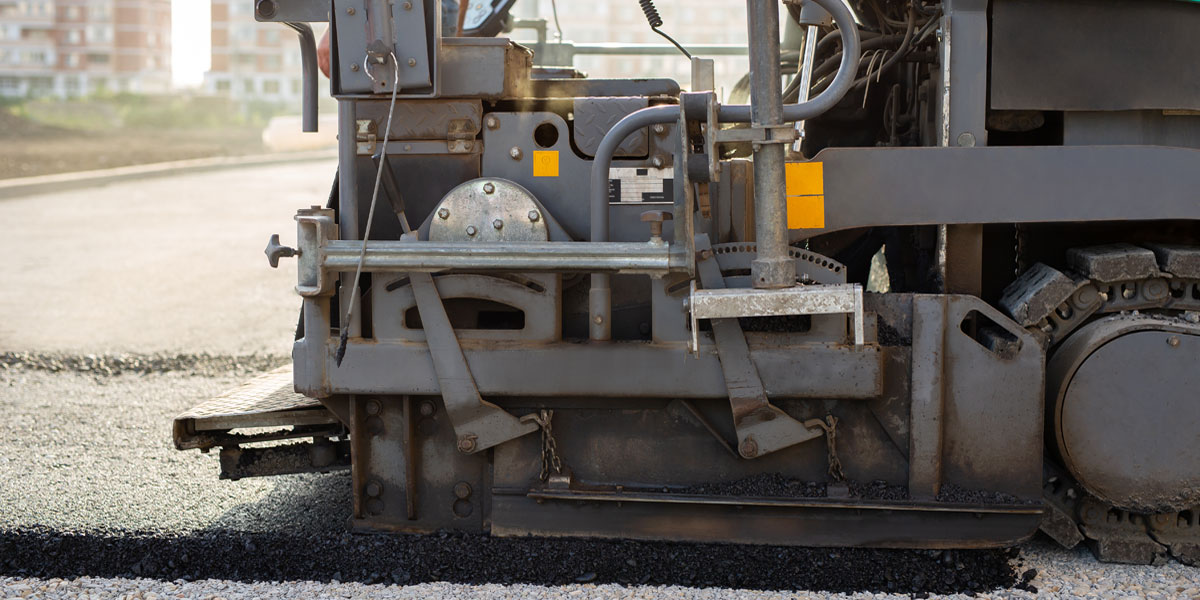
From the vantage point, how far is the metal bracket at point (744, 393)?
11.3 feet

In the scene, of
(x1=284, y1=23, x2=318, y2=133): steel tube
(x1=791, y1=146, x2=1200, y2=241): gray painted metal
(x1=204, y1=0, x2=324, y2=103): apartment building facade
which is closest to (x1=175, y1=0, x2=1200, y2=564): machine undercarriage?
(x1=791, y1=146, x2=1200, y2=241): gray painted metal

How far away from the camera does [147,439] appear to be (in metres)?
5.35

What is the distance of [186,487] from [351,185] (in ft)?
5.55

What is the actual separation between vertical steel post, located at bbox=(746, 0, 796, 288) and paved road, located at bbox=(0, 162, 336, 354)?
5213mm

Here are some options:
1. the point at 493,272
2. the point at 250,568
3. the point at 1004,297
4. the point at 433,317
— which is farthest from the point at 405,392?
the point at 1004,297

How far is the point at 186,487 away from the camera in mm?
4602

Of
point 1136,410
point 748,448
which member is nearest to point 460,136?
point 748,448

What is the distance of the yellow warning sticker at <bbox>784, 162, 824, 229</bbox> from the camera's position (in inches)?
138

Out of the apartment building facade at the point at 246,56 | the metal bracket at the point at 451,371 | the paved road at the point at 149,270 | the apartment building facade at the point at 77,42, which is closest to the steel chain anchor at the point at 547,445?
the metal bracket at the point at 451,371

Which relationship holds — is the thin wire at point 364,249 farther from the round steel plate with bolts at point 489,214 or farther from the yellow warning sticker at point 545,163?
the yellow warning sticker at point 545,163

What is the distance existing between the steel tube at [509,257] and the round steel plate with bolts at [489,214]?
7.9 inches

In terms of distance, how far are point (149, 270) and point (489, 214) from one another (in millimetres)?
9192

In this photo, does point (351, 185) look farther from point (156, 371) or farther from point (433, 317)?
point (156, 371)

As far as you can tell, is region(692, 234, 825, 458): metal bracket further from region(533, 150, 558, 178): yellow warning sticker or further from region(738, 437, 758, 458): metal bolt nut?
region(533, 150, 558, 178): yellow warning sticker
